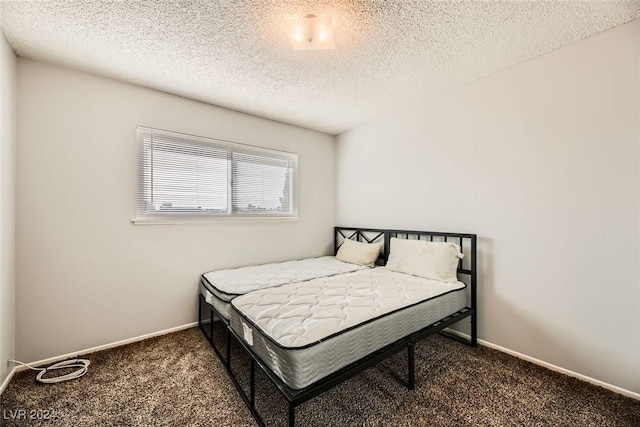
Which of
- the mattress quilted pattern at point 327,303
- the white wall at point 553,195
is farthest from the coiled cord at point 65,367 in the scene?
the white wall at point 553,195

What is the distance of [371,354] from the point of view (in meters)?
1.56

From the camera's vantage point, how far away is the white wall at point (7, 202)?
1.71 m

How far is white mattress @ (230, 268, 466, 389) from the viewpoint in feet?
4.32

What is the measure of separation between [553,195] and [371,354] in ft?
6.00

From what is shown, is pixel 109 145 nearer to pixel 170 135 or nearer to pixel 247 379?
pixel 170 135

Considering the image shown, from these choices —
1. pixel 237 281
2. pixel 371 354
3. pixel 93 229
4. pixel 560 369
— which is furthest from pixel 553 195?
pixel 93 229

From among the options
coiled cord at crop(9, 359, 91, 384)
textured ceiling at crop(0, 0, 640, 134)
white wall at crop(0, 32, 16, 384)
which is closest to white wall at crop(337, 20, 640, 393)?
textured ceiling at crop(0, 0, 640, 134)

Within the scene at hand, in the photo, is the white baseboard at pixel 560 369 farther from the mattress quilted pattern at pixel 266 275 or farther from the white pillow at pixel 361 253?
the mattress quilted pattern at pixel 266 275

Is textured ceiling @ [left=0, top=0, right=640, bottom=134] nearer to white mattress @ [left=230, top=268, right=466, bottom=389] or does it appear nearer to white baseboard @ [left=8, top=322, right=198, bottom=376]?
white mattress @ [left=230, top=268, right=466, bottom=389]

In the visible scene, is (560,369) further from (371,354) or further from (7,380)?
(7,380)

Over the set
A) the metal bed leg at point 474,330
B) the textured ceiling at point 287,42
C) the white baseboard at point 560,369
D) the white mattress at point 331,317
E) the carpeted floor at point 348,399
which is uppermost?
the textured ceiling at point 287,42

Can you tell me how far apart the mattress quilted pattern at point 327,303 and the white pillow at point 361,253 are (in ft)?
1.86

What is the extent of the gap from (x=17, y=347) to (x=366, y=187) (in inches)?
142

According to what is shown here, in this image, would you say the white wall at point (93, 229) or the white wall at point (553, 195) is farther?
the white wall at point (93, 229)
